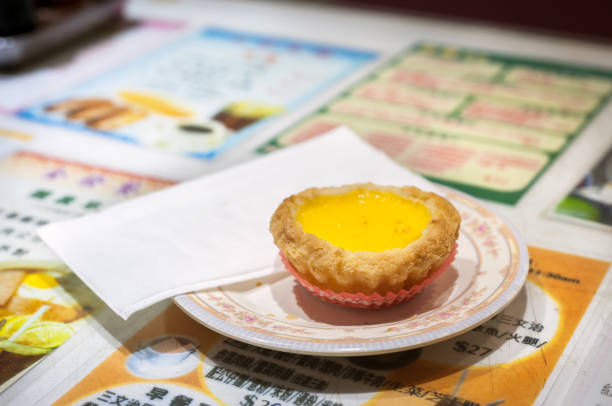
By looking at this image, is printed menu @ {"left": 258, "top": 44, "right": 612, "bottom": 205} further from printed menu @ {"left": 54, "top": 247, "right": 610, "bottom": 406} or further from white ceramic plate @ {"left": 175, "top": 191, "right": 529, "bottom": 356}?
printed menu @ {"left": 54, "top": 247, "right": 610, "bottom": 406}

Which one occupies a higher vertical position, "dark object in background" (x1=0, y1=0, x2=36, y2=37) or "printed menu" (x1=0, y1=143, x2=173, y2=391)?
"dark object in background" (x1=0, y1=0, x2=36, y2=37)

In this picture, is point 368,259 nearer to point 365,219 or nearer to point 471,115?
point 365,219

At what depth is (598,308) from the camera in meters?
1.09

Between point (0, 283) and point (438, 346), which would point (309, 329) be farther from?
point (0, 283)

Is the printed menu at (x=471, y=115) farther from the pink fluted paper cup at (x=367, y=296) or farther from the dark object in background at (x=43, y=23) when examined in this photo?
the dark object in background at (x=43, y=23)

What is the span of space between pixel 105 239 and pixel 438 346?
1.73 ft

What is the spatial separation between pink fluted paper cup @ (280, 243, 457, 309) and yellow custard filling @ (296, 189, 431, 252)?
0.19 ft

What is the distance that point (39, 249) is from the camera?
130cm

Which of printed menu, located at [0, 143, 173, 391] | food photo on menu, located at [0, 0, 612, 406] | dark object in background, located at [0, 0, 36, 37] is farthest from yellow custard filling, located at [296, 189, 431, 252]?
dark object in background, located at [0, 0, 36, 37]

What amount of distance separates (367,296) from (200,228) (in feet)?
1.11

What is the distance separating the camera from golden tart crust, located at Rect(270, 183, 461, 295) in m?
0.95

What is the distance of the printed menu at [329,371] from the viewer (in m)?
0.92

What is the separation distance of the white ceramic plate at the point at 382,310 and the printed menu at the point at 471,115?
0.36 meters

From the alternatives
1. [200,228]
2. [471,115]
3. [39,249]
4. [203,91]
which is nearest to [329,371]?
[200,228]
